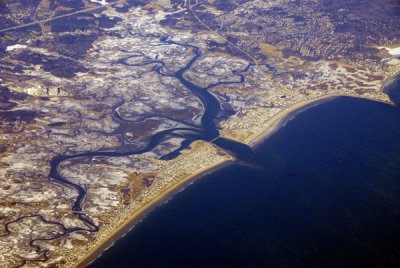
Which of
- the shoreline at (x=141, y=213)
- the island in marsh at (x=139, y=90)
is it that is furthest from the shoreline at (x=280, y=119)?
the shoreline at (x=141, y=213)

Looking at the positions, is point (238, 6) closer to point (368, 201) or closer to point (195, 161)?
point (195, 161)

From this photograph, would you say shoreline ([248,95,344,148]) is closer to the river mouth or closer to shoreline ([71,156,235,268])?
shoreline ([71,156,235,268])

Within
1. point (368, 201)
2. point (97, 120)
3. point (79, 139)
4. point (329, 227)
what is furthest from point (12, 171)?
point (368, 201)

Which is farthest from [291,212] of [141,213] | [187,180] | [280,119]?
[280,119]

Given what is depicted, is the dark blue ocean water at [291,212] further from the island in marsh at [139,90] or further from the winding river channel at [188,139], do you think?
the winding river channel at [188,139]

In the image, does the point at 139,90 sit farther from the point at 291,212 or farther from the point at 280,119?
the point at 291,212

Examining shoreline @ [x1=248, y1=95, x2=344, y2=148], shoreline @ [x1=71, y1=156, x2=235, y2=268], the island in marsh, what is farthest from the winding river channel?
shoreline @ [x1=71, y1=156, x2=235, y2=268]
